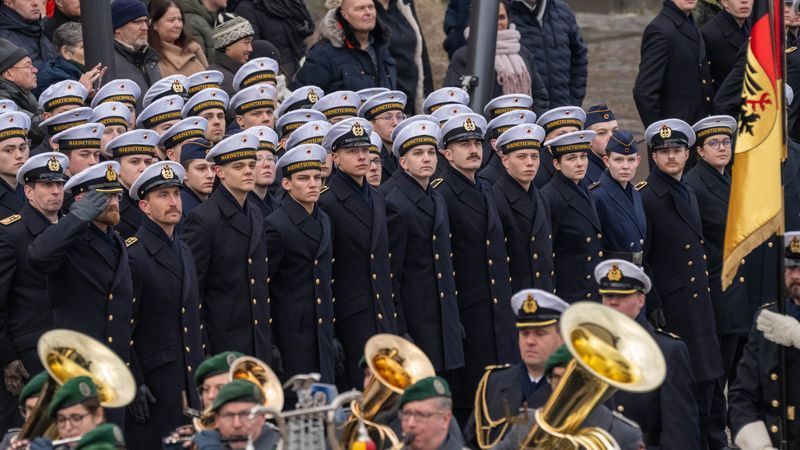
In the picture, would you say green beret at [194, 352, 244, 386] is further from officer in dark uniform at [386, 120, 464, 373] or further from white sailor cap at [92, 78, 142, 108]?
white sailor cap at [92, 78, 142, 108]

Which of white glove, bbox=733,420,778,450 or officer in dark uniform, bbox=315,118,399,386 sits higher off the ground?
officer in dark uniform, bbox=315,118,399,386

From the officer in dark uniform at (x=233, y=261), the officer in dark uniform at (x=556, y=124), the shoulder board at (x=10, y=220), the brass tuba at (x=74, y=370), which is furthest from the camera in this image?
the officer in dark uniform at (x=556, y=124)

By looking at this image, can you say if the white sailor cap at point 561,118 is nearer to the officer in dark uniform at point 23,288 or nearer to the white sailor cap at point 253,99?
the white sailor cap at point 253,99

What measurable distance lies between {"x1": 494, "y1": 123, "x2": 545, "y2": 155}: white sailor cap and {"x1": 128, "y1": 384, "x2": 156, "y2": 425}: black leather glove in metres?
3.36

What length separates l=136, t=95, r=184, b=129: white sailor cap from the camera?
15.8 metres

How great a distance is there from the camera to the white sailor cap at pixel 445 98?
17125mm

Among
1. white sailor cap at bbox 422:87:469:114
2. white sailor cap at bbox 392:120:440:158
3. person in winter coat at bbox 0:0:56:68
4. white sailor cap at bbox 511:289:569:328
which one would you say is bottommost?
white sailor cap at bbox 511:289:569:328

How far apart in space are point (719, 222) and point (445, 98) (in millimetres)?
2151

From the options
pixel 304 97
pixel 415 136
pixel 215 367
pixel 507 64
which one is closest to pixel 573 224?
pixel 415 136

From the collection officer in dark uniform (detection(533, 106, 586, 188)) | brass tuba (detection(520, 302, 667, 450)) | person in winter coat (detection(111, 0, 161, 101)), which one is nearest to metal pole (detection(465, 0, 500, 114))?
officer in dark uniform (detection(533, 106, 586, 188))

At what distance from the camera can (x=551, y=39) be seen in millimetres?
19562

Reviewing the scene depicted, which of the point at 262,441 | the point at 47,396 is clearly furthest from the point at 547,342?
the point at 47,396

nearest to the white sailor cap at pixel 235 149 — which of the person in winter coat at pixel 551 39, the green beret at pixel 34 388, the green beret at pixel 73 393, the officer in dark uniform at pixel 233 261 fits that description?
the officer in dark uniform at pixel 233 261

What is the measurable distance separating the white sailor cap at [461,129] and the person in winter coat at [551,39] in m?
3.75
